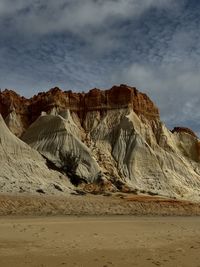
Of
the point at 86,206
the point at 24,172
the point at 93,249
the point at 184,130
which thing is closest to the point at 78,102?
the point at 184,130

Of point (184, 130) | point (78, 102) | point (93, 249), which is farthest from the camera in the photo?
point (184, 130)

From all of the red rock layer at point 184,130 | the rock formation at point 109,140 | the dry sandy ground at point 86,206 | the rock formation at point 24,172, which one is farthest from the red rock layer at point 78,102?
the dry sandy ground at point 86,206

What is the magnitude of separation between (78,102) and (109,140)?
917 cm

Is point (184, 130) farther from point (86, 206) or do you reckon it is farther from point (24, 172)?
point (86, 206)

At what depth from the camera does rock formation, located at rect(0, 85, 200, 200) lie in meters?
49.5

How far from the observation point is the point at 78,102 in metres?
65.7

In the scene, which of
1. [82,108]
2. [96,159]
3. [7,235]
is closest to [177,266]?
[7,235]

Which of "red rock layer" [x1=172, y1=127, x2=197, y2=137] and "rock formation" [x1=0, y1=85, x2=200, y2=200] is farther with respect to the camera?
"red rock layer" [x1=172, y1=127, x2=197, y2=137]

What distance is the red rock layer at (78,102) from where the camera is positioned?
64750 millimetres

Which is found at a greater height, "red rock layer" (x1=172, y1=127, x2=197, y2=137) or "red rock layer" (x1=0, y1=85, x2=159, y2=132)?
"red rock layer" (x1=0, y1=85, x2=159, y2=132)

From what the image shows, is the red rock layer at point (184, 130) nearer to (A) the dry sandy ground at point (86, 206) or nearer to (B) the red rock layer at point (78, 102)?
(B) the red rock layer at point (78, 102)

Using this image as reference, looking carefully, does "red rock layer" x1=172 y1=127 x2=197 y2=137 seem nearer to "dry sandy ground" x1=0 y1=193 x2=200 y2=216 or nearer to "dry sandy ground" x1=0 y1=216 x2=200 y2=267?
"dry sandy ground" x1=0 y1=193 x2=200 y2=216

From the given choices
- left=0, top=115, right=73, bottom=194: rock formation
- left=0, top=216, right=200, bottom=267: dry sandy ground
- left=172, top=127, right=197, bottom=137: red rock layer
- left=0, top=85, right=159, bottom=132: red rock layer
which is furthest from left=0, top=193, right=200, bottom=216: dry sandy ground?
left=172, top=127, right=197, bottom=137: red rock layer

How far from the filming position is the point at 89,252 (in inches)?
480
